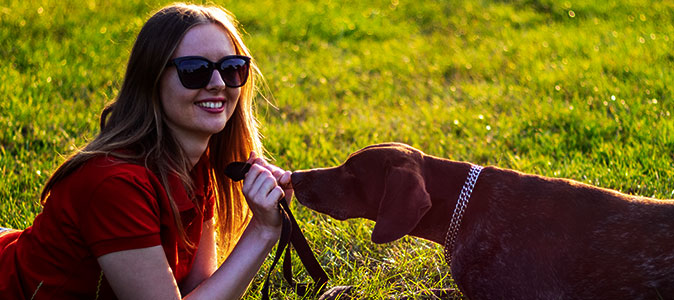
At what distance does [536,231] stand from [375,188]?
869mm

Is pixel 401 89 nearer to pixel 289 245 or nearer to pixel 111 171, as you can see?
pixel 289 245

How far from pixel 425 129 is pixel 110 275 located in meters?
4.10

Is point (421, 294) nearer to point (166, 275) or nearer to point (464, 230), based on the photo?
point (464, 230)

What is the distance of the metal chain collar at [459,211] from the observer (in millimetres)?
3572

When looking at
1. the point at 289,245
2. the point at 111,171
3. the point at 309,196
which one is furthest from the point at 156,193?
the point at 309,196

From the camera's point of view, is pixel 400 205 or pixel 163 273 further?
pixel 400 205

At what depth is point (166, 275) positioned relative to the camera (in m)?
3.26

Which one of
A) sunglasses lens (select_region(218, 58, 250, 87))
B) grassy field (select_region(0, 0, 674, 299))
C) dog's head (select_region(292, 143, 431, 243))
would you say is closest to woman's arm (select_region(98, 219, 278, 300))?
dog's head (select_region(292, 143, 431, 243))

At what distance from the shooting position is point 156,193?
3.38m

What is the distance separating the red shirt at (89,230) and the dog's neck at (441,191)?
124cm

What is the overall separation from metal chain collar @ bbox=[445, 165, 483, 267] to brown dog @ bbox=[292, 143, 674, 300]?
0.03 m

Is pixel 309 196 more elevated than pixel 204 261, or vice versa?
pixel 309 196

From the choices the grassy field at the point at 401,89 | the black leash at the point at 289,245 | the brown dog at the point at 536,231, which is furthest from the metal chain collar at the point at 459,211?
the black leash at the point at 289,245

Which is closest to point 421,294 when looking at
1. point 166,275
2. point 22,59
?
point 166,275
